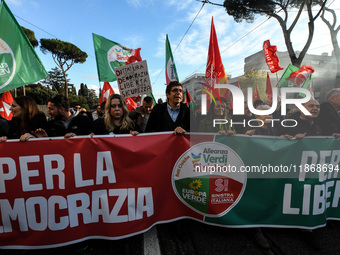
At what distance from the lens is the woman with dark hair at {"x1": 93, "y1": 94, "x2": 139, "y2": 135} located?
102 inches

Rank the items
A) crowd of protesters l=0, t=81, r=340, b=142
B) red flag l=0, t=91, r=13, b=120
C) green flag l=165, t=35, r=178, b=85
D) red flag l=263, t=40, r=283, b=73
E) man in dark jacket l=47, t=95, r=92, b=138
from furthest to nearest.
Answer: red flag l=263, t=40, r=283, b=73
red flag l=0, t=91, r=13, b=120
green flag l=165, t=35, r=178, b=85
man in dark jacket l=47, t=95, r=92, b=138
crowd of protesters l=0, t=81, r=340, b=142

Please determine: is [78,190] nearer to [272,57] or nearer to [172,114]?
[172,114]

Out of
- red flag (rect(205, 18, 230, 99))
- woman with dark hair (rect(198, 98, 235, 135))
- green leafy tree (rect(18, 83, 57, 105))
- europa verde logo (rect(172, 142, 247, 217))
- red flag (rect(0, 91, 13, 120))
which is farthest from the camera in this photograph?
green leafy tree (rect(18, 83, 57, 105))

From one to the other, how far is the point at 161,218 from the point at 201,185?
619mm

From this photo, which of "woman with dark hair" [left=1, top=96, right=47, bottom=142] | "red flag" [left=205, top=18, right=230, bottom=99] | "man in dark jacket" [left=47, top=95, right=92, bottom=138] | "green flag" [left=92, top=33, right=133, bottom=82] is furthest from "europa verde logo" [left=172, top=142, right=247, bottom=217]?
"green flag" [left=92, top=33, right=133, bottom=82]

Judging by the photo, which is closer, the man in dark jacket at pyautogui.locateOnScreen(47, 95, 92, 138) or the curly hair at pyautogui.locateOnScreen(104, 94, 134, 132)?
the curly hair at pyautogui.locateOnScreen(104, 94, 134, 132)

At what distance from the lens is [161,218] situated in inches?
91.2

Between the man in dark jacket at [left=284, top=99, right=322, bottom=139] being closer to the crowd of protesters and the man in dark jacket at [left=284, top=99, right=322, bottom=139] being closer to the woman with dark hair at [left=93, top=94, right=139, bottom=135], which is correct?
the crowd of protesters

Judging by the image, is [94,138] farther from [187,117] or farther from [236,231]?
[236,231]

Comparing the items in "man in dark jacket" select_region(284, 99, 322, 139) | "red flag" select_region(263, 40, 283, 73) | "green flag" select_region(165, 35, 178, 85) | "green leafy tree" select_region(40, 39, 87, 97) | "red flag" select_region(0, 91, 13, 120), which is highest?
"green leafy tree" select_region(40, 39, 87, 97)

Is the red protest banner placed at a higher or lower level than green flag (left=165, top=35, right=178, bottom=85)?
lower

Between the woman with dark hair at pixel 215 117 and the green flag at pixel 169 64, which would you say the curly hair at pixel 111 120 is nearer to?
the woman with dark hair at pixel 215 117

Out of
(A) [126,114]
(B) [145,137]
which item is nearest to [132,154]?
(B) [145,137]

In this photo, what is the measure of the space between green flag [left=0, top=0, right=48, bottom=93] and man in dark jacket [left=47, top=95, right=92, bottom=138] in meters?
0.43
